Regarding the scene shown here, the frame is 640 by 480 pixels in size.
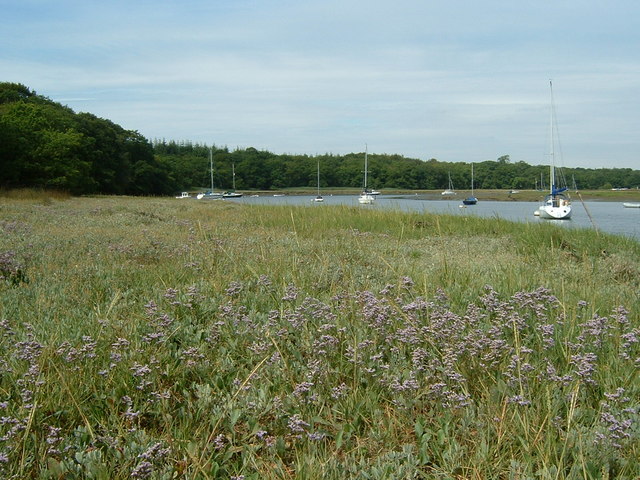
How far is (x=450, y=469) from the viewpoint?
2.32m

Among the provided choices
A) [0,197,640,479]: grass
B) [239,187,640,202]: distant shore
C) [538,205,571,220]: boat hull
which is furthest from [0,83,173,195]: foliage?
[239,187,640,202]: distant shore

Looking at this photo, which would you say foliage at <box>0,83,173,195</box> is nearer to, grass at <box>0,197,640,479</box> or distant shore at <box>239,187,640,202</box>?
grass at <box>0,197,640,479</box>

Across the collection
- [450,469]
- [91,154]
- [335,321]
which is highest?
[91,154]

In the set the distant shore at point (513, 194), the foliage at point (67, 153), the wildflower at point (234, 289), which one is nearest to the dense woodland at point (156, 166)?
the foliage at point (67, 153)

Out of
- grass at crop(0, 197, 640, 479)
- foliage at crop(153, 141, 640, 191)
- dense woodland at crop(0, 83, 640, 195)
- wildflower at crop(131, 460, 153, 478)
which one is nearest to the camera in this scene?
wildflower at crop(131, 460, 153, 478)

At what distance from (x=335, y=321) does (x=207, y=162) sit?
390 ft

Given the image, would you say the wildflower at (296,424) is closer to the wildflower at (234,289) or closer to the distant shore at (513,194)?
the wildflower at (234,289)

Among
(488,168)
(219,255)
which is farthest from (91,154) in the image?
(488,168)

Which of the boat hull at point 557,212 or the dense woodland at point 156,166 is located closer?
the boat hull at point 557,212

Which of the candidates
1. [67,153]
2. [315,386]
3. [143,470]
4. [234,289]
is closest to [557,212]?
[234,289]

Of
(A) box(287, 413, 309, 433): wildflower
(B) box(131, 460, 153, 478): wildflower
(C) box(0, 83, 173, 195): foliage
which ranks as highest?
(C) box(0, 83, 173, 195): foliage

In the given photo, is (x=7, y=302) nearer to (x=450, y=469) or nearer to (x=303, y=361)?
(x=303, y=361)

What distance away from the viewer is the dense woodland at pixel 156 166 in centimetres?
3997

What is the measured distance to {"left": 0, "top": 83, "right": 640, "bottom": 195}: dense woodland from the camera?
131ft
